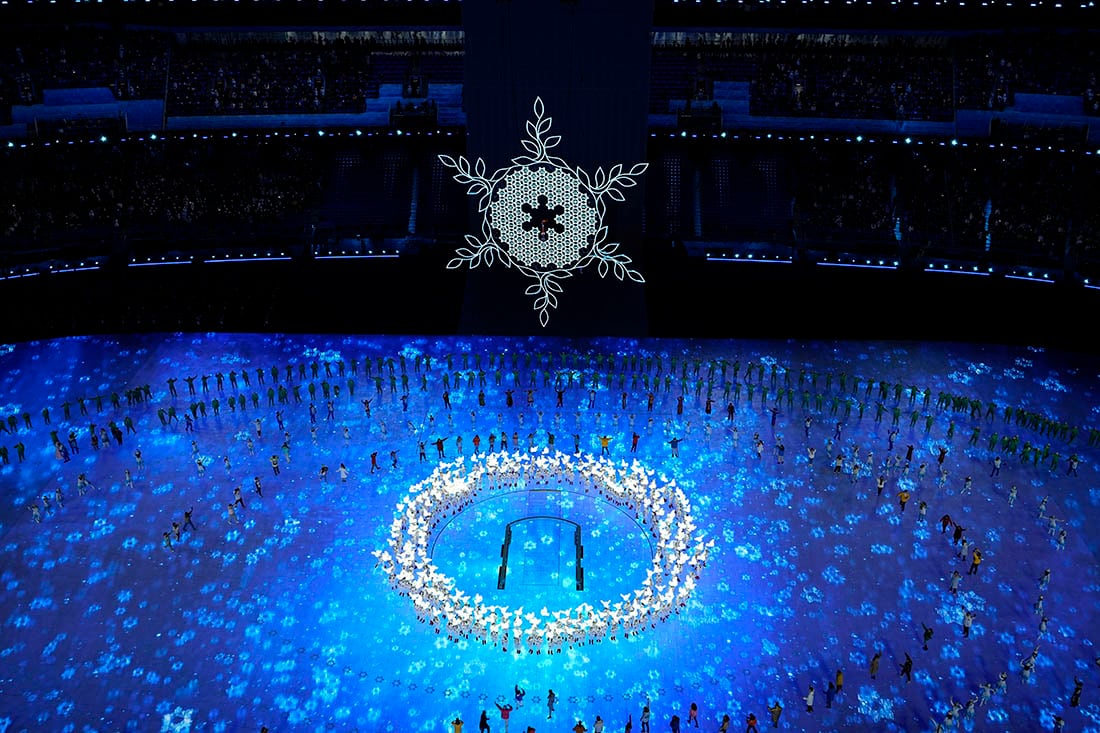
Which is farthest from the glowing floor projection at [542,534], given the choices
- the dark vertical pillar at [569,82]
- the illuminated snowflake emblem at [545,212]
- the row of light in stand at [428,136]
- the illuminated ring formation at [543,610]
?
the row of light in stand at [428,136]

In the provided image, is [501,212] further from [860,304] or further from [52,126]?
[52,126]

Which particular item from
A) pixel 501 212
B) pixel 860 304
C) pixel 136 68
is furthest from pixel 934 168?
pixel 136 68

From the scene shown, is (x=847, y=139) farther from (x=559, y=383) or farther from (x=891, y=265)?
(x=559, y=383)

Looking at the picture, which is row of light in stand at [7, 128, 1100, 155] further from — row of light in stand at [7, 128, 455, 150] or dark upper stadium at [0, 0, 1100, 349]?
dark upper stadium at [0, 0, 1100, 349]

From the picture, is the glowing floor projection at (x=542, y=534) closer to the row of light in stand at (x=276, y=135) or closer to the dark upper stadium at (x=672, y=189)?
the dark upper stadium at (x=672, y=189)

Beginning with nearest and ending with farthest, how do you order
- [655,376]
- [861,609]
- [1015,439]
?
[861,609]
[1015,439]
[655,376]

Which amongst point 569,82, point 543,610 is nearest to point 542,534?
point 543,610

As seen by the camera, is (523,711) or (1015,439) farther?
(1015,439)
